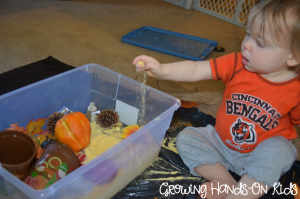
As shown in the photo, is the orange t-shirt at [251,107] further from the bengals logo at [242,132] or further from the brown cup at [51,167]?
the brown cup at [51,167]

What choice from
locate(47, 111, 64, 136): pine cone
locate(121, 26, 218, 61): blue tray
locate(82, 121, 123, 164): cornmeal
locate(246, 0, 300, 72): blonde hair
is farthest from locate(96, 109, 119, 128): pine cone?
locate(121, 26, 218, 61): blue tray

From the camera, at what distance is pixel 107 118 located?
84cm

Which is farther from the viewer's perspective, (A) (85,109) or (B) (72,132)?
(A) (85,109)

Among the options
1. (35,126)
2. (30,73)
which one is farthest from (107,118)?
(30,73)

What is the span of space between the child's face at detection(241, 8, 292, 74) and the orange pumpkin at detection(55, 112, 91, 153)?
0.50 m

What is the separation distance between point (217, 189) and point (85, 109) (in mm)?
534

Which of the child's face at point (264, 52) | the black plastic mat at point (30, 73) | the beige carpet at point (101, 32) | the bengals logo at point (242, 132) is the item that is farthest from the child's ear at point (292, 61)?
the black plastic mat at point (30, 73)

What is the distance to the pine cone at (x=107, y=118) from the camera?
84 cm

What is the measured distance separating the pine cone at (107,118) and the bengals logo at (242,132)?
1.24 ft

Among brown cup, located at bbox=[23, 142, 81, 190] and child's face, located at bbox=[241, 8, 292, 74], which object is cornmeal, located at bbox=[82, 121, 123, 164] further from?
child's face, located at bbox=[241, 8, 292, 74]

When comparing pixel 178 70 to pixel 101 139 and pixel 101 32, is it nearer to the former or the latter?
pixel 101 139

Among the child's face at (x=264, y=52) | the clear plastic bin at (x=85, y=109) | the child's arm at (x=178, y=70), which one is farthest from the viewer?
the child's arm at (x=178, y=70)

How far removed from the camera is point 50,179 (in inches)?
23.1

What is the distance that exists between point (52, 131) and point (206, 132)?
1.59 feet
